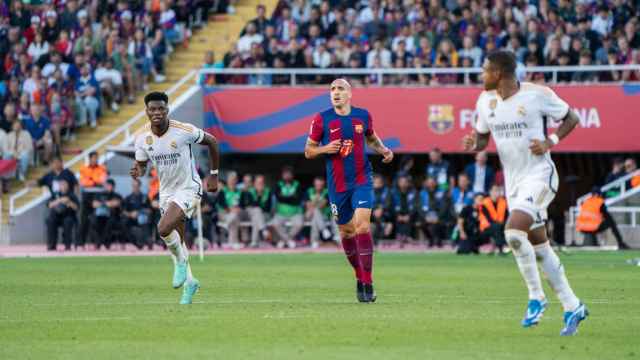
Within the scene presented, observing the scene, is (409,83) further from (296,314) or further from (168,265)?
(296,314)

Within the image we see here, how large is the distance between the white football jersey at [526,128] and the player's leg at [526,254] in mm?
380

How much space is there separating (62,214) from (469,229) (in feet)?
28.7

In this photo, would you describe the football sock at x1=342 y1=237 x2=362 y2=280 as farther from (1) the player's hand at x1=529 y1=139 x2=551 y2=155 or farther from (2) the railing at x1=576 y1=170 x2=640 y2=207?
(2) the railing at x1=576 y1=170 x2=640 y2=207

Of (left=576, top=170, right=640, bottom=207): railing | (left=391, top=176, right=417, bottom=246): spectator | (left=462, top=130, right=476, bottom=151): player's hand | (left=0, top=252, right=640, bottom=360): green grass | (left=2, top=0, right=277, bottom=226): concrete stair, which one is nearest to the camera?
(left=0, top=252, right=640, bottom=360): green grass

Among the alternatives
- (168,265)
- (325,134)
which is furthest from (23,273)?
(325,134)

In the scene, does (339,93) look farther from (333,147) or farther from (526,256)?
(526,256)

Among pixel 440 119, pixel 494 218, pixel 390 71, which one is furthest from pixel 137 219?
pixel 494 218

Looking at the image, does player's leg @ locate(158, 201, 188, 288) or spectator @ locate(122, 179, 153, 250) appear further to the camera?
spectator @ locate(122, 179, 153, 250)

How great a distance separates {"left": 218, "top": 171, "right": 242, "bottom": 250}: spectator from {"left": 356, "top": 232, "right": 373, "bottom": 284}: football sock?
1718 centimetres

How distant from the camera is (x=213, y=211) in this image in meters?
32.4

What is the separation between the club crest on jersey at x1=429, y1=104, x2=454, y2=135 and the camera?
3328 centimetres

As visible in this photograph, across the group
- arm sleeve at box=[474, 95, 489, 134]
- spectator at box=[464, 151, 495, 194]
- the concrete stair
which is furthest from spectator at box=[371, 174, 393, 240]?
arm sleeve at box=[474, 95, 489, 134]

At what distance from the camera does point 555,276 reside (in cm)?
1209

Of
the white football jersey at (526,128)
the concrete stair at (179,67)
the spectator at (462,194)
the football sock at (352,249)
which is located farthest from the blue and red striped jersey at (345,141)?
Result: the concrete stair at (179,67)
